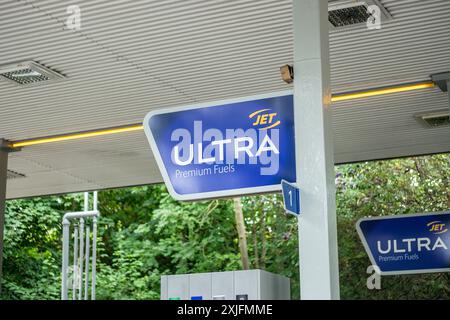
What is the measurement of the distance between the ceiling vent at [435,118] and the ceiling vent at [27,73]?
403 cm

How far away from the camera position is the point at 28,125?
34.6 ft

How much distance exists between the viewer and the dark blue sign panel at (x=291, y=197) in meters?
5.00

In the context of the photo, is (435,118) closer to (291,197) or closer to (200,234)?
(291,197)

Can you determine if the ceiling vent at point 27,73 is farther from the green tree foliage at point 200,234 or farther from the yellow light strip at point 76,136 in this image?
the green tree foliage at point 200,234

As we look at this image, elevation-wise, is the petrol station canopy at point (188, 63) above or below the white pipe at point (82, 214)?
below

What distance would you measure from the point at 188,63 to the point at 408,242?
11.0ft

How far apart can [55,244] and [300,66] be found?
71.3ft

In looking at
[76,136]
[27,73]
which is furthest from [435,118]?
[27,73]

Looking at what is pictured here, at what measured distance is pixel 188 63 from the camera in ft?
28.0

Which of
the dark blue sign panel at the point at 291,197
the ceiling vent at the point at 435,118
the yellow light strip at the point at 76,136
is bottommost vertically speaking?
the dark blue sign panel at the point at 291,197

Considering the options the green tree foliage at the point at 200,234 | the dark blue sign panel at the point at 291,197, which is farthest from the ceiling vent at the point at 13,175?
the green tree foliage at the point at 200,234

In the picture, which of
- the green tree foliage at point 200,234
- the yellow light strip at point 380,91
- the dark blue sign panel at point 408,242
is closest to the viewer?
the yellow light strip at point 380,91

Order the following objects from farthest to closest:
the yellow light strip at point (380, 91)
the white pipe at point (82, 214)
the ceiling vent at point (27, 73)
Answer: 1. the white pipe at point (82, 214)
2. the yellow light strip at point (380, 91)
3. the ceiling vent at point (27, 73)
